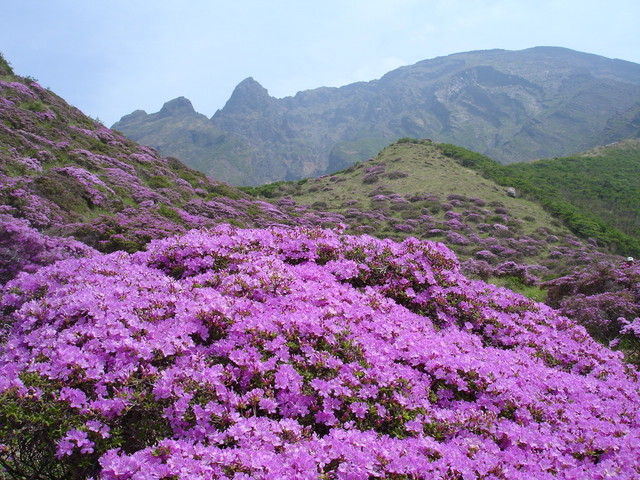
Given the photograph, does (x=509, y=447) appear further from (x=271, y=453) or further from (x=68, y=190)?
(x=68, y=190)

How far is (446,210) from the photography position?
124 feet

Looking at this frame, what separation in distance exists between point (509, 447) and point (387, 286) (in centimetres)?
298

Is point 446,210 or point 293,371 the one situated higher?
point 446,210

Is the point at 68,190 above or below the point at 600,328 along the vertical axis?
above

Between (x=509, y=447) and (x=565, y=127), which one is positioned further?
(x=565, y=127)

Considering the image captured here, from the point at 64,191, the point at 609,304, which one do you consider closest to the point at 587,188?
the point at 609,304

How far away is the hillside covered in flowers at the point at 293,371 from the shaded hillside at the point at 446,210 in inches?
513

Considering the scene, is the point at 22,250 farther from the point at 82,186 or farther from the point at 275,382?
the point at 82,186

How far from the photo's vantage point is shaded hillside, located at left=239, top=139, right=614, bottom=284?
2752 cm

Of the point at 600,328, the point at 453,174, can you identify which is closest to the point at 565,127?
the point at 453,174

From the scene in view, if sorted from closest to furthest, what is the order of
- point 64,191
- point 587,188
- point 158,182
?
point 64,191 < point 158,182 < point 587,188

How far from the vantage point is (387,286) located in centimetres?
595

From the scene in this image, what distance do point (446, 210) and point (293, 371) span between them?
37170 millimetres

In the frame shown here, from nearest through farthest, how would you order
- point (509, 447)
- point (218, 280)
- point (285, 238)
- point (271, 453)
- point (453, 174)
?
point (271, 453) → point (509, 447) → point (218, 280) → point (285, 238) → point (453, 174)
